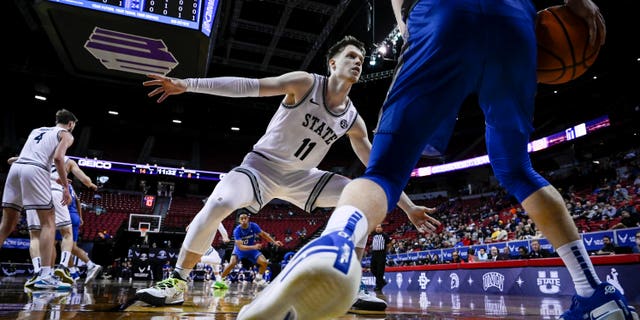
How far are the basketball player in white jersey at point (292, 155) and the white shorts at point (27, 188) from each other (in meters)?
2.73

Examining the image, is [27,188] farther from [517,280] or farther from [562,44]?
[517,280]

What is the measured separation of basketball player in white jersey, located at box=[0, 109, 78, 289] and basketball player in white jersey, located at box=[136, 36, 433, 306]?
2.70 m

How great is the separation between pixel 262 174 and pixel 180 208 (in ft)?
90.4

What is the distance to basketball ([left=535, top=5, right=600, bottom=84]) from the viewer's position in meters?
1.76

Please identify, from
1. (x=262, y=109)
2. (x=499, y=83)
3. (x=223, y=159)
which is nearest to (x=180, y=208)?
(x=223, y=159)

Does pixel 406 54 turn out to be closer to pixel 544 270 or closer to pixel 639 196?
pixel 544 270

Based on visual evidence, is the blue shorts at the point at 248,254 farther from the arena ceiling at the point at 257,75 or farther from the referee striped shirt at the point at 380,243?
the arena ceiling at the point at 257,75

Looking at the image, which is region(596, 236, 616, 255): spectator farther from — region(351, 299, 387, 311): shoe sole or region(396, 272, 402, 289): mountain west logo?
region(351, 299, 387, 311): shoe sole

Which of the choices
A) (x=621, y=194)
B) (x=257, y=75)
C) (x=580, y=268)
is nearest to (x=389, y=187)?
(x=580, y=268)

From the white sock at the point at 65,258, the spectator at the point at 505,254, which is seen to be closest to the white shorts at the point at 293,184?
the white sock at the point at 65,258

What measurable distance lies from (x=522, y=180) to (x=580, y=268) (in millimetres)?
389

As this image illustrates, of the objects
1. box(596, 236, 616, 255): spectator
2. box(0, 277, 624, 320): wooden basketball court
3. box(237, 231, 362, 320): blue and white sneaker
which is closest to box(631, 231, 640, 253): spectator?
box(596, 236, 616, 255): spectator

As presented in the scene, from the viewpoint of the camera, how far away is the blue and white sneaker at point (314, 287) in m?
0.96

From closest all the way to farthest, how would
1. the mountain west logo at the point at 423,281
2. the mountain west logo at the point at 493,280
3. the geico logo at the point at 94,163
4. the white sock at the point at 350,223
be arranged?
1. the white sock at the point at 350,223
2. the mountain west logo at the point at 493,280
3. the mountain west logo at the point at 423,281
4. the geico logo at the point at 94,163
